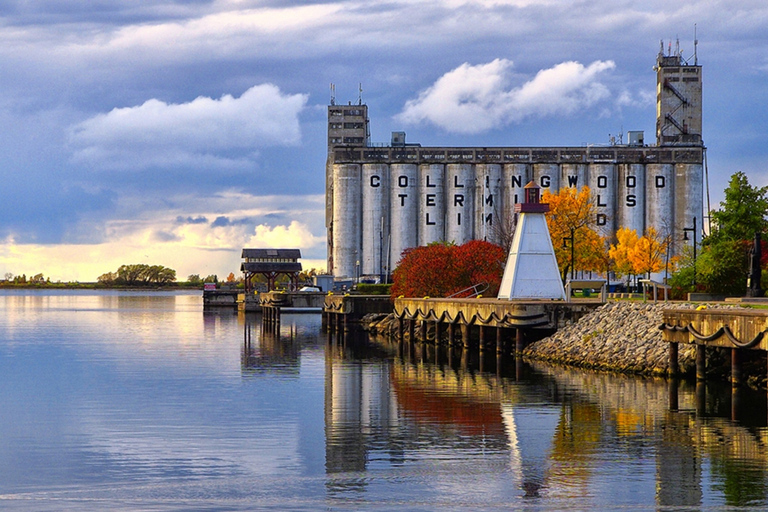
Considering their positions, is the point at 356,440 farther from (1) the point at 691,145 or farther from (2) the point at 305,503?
(1) the point at 691,145

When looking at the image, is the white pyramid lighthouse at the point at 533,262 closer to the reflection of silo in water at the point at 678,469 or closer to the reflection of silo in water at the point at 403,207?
the reflection of silo in water at the point at 678,469

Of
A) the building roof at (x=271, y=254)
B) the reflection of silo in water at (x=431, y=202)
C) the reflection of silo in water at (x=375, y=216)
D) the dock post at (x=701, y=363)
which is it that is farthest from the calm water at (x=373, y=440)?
the building roof at (x=271, y=254)

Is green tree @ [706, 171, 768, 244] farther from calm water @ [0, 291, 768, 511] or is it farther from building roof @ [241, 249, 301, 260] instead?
building roof @ [241, 249, 301, 260]

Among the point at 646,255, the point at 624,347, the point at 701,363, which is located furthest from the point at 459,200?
the point at 701,363

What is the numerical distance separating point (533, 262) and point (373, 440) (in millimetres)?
29464

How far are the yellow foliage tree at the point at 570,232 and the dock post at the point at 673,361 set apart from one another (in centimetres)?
4071

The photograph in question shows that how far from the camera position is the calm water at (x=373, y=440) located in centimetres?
2022

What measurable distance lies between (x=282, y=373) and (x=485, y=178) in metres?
78.4

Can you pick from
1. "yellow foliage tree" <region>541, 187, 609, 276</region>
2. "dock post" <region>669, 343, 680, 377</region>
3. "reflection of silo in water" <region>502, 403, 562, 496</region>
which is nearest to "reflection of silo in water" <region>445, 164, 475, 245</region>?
"yellow foliage tree" <region>541, 187, 609, 276</region>

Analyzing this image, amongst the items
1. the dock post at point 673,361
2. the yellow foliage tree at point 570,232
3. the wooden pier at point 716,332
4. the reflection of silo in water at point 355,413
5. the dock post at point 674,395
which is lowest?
the reflection of silo in water at point 355,413

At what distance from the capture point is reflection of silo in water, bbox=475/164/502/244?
12175 centimetres

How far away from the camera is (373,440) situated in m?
26.7

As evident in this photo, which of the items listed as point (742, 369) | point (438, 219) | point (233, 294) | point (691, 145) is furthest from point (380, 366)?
point (233, 294)

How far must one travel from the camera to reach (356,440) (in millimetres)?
26969
